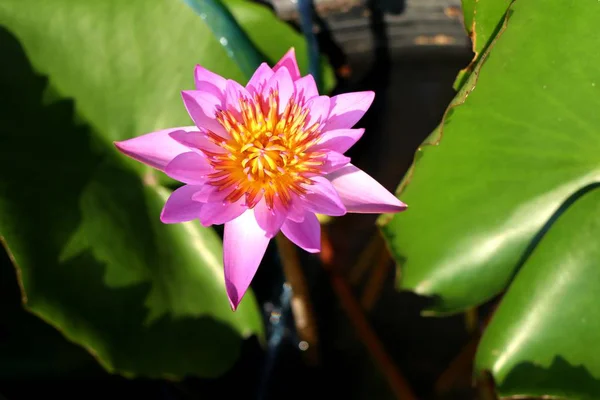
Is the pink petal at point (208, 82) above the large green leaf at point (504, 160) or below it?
above

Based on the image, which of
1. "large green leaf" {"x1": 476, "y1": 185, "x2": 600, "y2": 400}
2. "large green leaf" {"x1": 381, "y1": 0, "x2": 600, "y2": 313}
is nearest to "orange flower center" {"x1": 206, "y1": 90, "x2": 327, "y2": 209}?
"large green leaf" {"x1": 381, "y1": 0, "x2": 600, "y2": 313}

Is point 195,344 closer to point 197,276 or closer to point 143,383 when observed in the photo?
point 197,276

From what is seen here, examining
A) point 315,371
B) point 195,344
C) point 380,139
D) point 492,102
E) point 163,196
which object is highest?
point 492,102

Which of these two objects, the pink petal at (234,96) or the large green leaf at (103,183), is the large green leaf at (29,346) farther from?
the pink petal at (234,96)

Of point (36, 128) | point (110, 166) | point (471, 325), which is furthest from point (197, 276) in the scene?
point (471, 325)

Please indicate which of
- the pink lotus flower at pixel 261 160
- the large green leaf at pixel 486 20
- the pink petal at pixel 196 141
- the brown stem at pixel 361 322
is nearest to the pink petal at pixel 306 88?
the pink lotus flower at pixel 261 160

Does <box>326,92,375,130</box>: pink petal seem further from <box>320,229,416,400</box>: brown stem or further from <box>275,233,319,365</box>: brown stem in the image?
<box>320,229,416,400</box>: brown stem

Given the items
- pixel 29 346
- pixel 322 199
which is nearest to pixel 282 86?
pixel 322 199
